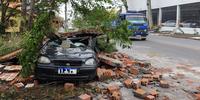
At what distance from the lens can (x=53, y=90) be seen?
8.12 m

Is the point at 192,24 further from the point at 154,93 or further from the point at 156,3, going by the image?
the point at 154,93

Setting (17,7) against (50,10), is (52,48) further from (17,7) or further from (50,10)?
(17,7)

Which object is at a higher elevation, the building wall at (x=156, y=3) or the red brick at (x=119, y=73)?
the building wall at (x=156, y=3)

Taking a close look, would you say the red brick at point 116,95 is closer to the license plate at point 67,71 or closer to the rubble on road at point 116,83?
the rubble on road at point 116,83

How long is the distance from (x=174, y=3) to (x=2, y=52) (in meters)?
37.2

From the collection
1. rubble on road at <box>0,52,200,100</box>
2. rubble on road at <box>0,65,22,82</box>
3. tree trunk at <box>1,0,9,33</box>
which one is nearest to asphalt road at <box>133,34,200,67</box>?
rubble on road at <box>0,52,200,100</box>

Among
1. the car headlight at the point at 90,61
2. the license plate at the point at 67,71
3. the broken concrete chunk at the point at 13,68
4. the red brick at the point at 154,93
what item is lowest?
the red brick at the point at 154,93

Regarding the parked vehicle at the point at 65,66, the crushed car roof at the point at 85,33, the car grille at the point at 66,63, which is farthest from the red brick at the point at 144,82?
the crushed car roof at the point at 85,33

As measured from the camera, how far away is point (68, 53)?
8734 mm

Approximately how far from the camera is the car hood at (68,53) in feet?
27.9

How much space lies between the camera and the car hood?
8.51 metres

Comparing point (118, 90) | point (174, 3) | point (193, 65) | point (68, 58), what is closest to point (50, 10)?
point (68, 58)

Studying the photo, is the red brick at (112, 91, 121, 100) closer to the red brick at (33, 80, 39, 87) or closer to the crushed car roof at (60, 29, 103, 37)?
the red brick at (33, 80, 39, 87)

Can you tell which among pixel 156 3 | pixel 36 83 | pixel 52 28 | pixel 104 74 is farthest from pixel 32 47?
pixel 156 3
